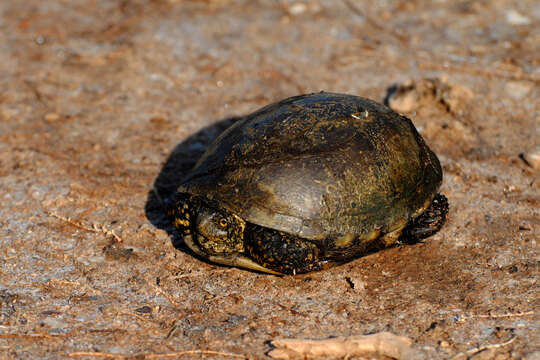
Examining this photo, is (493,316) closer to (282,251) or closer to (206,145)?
(282,251)

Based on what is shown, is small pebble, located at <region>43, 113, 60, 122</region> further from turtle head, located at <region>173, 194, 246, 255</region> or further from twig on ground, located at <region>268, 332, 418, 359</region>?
twig on ground, located at <region>268, 332, 418, 359</region>

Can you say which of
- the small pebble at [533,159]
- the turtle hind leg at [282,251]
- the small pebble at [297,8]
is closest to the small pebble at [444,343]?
the turtle hind leg at [282,251]

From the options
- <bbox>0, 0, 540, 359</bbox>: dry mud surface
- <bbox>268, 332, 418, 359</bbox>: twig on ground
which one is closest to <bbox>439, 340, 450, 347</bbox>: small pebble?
<bbox>0, 0, 540, 359</bbox>: dry mud surface

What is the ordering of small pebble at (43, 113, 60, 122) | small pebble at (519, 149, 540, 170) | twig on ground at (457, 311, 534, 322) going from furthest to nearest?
small pebble at (43, 113, 60, 122) < small pebble at (519, 149, 540, 170) < twig on ground at (457, 311, 534, 322)

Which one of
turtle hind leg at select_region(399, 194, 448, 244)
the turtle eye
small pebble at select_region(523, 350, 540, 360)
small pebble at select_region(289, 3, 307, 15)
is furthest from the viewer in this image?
small pebble at select_region(289, 3, 307, 15)

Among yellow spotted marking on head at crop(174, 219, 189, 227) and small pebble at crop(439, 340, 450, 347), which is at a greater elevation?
small pebble at crop(439, 340, 450, 347)

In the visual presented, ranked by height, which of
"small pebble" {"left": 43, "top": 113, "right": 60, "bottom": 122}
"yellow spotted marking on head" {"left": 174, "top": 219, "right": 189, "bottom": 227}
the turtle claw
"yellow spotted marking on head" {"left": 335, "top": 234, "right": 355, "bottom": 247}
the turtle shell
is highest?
the turtle shell

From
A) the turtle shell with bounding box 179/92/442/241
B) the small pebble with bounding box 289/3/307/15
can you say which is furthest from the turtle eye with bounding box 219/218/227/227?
the small pebble with bounding box 289/3/307/15

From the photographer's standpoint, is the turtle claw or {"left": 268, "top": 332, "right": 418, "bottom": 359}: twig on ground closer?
{"left": 268, "top": 332, "right": 418, "bottom": 359}: twig on ground
